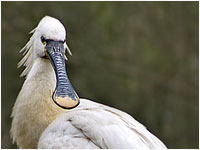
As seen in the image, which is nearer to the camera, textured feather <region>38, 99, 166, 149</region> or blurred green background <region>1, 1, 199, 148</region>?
textured feather <region>38, 99, 166, 149</region>

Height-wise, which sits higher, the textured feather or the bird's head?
the bird's head

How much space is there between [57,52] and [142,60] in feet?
18.1

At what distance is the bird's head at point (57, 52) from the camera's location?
3129 millimetres

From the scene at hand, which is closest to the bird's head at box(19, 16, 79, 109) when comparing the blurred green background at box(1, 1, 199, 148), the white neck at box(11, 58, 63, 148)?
the white neck at box(11, 58, 63, 148)

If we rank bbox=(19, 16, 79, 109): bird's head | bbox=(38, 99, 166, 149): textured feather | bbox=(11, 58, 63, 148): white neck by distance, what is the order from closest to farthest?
1. bbox=(38, 99, 166, 149): textured feather
2. bbox=(19, 16, 79, 109): bird's head
3. bbox=(11, 58, 63, 148): white neck

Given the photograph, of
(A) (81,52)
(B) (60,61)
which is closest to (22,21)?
(A) (81,52)

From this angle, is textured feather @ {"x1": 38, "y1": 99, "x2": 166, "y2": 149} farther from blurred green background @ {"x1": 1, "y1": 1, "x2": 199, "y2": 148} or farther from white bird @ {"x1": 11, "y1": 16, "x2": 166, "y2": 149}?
blurred green background @ {"x1": 1, "y1": 1, "x2": 199, "y2": 148}

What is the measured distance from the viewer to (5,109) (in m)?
7.73

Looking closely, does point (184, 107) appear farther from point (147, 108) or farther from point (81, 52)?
point (81, 52)

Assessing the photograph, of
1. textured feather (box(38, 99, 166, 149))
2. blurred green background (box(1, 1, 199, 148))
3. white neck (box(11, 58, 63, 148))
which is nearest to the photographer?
textured feather (box(38, 99, 166, 149))

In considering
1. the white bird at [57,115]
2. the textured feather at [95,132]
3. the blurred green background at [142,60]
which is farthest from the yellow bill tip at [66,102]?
the blurred green background at [142,60]

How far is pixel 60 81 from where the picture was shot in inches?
125

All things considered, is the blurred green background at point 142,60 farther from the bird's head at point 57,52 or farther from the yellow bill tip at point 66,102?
the yellow bill tip at point 66,102

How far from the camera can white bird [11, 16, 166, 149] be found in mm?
3062
